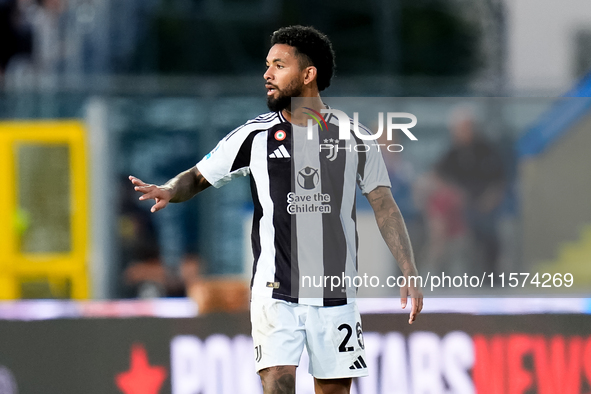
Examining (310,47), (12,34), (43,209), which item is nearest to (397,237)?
(310,47)

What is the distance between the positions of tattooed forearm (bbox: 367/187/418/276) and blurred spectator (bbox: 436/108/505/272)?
10.8 ft

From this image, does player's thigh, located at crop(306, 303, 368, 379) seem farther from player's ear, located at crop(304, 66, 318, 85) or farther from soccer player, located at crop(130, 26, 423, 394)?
player's ear, located at crop(304, 66, 318, 85)

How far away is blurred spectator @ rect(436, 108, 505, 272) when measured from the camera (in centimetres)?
689

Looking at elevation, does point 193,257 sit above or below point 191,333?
above

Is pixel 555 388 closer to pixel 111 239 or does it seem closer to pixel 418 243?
pixel 418 243

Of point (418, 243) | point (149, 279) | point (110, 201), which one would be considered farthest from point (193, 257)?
point (418, 243)

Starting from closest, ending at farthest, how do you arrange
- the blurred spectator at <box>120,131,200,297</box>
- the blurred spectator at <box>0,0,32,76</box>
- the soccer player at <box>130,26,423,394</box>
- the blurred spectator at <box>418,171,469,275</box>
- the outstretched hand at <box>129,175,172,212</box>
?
the outstretched hand at <box>129,175,172,212</box> < the soccer player at <box>130,26,423,394</box> < the blurred spectator at <box>418,171,469,275</box> < the blurred spectator at <box>120,131,200,297</box> < the blurred spectator at <box>0,0,32,76</box>

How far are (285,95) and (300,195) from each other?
17.8 inches

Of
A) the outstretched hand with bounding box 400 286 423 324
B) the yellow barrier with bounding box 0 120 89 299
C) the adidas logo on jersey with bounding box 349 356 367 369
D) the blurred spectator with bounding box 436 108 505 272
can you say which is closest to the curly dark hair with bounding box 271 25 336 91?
the outstretched hand with bounding box 400 286 423 324

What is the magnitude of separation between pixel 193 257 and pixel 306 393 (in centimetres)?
254

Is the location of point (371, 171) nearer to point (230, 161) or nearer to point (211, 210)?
point (230, 161)

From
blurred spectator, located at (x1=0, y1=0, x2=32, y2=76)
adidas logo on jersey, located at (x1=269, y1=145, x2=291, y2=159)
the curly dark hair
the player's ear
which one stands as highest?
blurred spectator, located at (x1=0, y1=0, x2=32, y2=76)

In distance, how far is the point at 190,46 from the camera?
32.8 ft

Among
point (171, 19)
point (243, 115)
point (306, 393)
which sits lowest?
point (306, 393)
